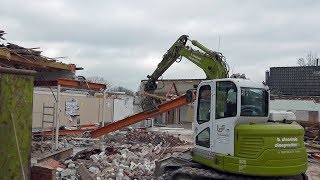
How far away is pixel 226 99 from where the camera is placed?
875 centimetres

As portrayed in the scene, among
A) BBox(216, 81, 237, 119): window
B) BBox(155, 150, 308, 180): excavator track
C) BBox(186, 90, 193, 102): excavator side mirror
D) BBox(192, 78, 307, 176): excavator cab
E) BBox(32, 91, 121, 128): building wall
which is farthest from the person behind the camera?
BBox(32, 91, 121, 128): building wall

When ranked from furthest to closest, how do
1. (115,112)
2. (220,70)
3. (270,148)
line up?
(115,112) → (220,70) → (270,148)

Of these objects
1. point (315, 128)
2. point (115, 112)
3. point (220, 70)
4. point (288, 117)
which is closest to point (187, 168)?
point (288, 117)

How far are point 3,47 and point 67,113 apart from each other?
50.4 ft

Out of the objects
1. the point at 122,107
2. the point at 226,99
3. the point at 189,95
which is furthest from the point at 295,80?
the point at 226,99

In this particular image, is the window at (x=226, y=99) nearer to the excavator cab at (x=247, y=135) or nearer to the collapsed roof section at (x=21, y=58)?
the excavator cab at (x=247, y=135)

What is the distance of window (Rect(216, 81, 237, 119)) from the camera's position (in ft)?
27.9

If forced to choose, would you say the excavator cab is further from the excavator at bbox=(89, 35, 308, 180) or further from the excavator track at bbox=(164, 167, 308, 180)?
the excavator track at bbox=(164, 167, 308, 180)

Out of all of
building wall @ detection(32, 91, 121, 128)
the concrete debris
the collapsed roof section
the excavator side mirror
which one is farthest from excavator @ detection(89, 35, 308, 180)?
building wall @ detection(32, 91, 121, 128)

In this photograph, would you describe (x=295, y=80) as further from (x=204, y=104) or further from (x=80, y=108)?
(x=204, y=104)

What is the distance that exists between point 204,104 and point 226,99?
84 centimetres

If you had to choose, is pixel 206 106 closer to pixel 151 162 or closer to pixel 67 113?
pixel 151 162

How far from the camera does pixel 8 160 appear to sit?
5.62 metres

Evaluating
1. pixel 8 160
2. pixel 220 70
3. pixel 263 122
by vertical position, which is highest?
pixel 220 70
